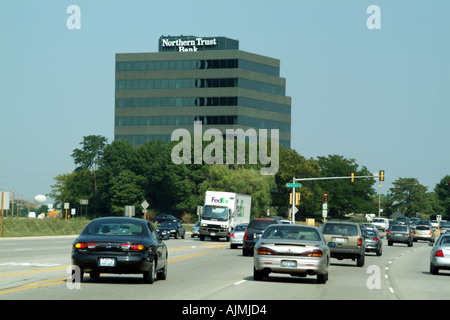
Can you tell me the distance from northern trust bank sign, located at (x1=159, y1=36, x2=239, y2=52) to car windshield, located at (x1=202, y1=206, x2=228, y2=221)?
8840cm

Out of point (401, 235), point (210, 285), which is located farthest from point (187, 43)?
point (210, 285)

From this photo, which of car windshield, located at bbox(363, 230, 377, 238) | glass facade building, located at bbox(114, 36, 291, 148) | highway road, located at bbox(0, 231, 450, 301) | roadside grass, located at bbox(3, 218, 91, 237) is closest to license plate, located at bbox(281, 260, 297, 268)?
highway road, located at bbox(0, 231, 450, 301)

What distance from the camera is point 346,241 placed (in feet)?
103

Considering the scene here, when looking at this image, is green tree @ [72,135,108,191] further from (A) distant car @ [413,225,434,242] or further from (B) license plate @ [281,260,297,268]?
(B) license plate @ [281,260,297,268]

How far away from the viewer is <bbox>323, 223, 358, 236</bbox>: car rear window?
105 ft

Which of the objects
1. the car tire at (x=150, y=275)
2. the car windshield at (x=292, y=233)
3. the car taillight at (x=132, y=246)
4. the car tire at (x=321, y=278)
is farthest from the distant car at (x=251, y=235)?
the car taillight at (x=132, y=246)

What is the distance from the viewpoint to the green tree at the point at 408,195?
19012 centimetres

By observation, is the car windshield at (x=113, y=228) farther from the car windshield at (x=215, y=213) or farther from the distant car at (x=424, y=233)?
the distant car at (x=424, y=233)

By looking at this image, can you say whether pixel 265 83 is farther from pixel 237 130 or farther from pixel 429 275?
pixel 429 275

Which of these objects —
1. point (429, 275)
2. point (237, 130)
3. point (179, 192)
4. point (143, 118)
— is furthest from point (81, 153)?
point (429, 275)

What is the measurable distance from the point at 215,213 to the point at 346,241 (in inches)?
1104

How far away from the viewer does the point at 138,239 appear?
1861cm

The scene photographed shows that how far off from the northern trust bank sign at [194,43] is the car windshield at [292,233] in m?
125

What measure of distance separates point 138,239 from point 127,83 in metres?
131
